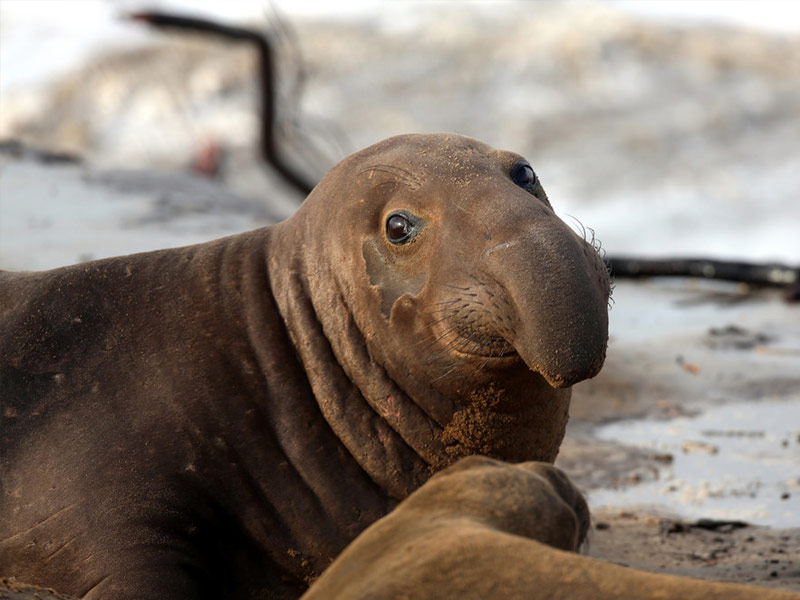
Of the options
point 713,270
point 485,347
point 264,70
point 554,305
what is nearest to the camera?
point 554,305

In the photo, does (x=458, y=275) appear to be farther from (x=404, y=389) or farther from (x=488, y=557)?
(x=488, y=557)

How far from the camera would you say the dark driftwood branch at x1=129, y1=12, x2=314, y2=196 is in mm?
13453

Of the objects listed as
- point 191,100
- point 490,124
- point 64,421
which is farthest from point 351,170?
point 191,100

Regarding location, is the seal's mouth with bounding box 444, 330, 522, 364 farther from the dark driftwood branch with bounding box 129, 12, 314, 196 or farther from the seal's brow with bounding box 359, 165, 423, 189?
the dark driftwood branch with bounding box 129, 12, 314, 196

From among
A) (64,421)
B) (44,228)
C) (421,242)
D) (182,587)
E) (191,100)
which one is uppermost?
(421,242)

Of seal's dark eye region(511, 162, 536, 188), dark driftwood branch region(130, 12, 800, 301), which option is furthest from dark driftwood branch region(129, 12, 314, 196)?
seal's dark eye region(511, 162, 536, 188)

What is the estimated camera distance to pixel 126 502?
3658mm

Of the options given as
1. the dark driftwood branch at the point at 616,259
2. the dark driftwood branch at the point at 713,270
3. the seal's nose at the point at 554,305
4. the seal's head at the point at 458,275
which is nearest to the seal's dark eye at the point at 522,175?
the seal's head at the point at 458,275

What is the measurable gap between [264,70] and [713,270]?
517 cm

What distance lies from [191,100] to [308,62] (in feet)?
7.88

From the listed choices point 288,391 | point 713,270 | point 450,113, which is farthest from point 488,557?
point 450,113

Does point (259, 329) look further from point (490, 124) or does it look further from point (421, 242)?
point (490, 124)

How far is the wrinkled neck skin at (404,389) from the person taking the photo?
144 inches

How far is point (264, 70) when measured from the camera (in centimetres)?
1352
